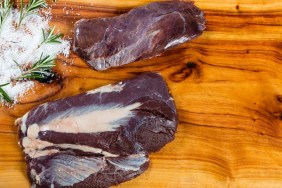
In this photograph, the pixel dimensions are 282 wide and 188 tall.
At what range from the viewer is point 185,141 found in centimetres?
244

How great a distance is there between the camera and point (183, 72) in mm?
2479

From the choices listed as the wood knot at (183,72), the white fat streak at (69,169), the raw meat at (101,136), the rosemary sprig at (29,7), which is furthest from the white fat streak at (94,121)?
the rosemary sprig at (29,7)

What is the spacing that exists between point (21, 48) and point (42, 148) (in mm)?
477

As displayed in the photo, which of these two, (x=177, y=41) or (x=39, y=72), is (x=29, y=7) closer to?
(x=39, y=72)

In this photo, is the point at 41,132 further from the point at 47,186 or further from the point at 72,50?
the point at 72,50

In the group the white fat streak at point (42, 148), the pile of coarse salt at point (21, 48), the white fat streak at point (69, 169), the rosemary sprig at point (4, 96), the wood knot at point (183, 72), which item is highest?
the pile of coarse salt at point (21, 48)

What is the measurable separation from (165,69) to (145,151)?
389 millimetres

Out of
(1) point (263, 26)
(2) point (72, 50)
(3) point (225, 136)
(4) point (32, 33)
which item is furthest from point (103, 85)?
(1) point (263, 26)

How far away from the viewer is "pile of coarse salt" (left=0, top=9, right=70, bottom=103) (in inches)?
97.9

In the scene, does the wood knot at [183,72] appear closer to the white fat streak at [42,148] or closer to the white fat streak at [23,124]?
the white fat streak at [42,148]

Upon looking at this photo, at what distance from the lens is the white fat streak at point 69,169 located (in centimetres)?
237

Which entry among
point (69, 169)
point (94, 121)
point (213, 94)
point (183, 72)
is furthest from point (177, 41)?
point (69, 169)

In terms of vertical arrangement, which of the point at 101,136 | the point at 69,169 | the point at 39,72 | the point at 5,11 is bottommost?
the point at 69,169

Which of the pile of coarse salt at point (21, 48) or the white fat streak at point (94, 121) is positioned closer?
the white fat streak at point (94, 121)
